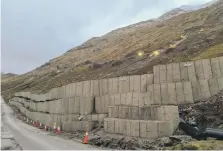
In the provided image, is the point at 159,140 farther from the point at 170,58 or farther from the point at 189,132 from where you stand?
the point at 170,58

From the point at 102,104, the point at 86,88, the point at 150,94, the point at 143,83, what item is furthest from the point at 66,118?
the point at 150,94

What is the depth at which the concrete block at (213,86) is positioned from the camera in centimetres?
2488

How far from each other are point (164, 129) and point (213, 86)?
7075 mm

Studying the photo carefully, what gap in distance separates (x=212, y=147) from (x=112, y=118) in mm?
10670

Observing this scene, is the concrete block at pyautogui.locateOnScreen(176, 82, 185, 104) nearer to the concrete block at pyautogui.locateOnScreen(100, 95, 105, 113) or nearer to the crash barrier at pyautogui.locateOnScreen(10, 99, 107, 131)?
the crash barrier at pyautogui.locateOnScreen(10, 99, 107, 131)

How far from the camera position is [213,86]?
986 inches

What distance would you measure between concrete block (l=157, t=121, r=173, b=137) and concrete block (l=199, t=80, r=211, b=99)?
6.02 metres

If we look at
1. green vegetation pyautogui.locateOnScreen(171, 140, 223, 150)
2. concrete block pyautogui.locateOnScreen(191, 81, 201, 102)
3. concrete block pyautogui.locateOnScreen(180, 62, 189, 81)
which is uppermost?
concrete block pyautogui.locateOnScreen(180, 62, 189, 81)

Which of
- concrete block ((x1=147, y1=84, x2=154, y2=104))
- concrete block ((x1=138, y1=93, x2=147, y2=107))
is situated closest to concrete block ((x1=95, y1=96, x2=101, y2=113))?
concrete block ((x1=138, y1=93, x2=147, y2=107))

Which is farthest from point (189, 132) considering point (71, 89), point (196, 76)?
point (71, 89)

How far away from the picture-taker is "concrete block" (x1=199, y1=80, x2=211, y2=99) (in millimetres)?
25062

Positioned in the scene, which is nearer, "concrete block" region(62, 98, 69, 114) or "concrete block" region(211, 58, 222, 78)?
"concrete block" region(211, 58, 222, 78)

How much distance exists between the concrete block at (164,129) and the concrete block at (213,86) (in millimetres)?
6474

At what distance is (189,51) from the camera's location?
5175cm
